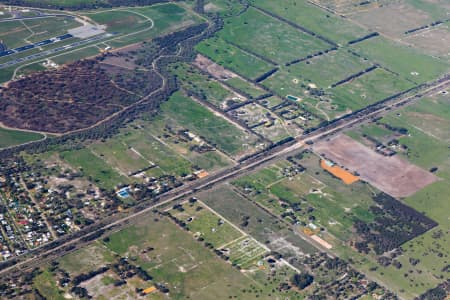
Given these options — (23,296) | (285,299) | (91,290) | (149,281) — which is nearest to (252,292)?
(285,299)

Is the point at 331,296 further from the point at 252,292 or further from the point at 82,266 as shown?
the point at 82,266

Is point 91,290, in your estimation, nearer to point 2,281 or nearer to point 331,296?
point 2,281

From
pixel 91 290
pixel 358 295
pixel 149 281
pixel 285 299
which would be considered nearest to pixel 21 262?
pixel 91 290

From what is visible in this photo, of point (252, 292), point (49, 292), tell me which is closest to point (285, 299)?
point (252, 292)

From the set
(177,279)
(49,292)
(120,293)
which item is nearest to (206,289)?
(177,279)

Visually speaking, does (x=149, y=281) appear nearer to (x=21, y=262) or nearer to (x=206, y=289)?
(x=206, y=289)

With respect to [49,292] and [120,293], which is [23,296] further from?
[120,293]
